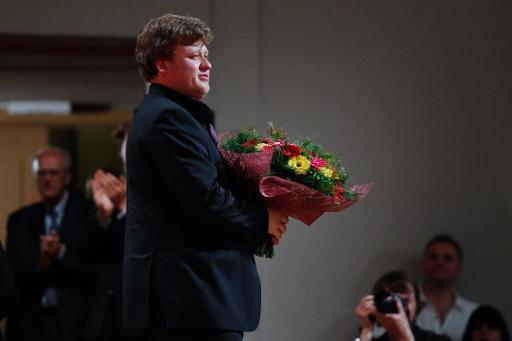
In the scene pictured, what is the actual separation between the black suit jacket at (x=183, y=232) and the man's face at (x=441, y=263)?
7.16 feet

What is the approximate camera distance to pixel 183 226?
2105 mm

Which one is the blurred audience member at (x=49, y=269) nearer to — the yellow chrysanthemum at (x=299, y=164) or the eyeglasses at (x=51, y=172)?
the eyeglasses at (x=51, y=172)

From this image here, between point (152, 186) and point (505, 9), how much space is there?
2.78 meters

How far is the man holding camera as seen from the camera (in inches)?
135

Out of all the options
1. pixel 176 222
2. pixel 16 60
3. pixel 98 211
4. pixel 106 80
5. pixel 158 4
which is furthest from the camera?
pixel 106 80

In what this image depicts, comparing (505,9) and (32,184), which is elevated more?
(505,9)

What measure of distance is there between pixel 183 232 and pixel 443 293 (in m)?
2.40

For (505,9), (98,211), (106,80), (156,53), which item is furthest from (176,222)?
(106,80)

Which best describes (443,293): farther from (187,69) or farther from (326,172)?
(187,69)

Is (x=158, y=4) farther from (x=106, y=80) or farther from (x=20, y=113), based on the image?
(x=20, y=113)

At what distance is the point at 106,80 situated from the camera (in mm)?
6191

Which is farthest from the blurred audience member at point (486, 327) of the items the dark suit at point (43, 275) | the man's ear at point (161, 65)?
the man's ear at point (161, 65)

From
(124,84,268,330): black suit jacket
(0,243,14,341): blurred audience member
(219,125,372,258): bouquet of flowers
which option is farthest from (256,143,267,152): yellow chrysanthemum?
(0,243,14,341): blurred audience member

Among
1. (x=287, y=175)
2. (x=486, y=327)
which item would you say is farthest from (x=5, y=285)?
(x=486, y=327)
